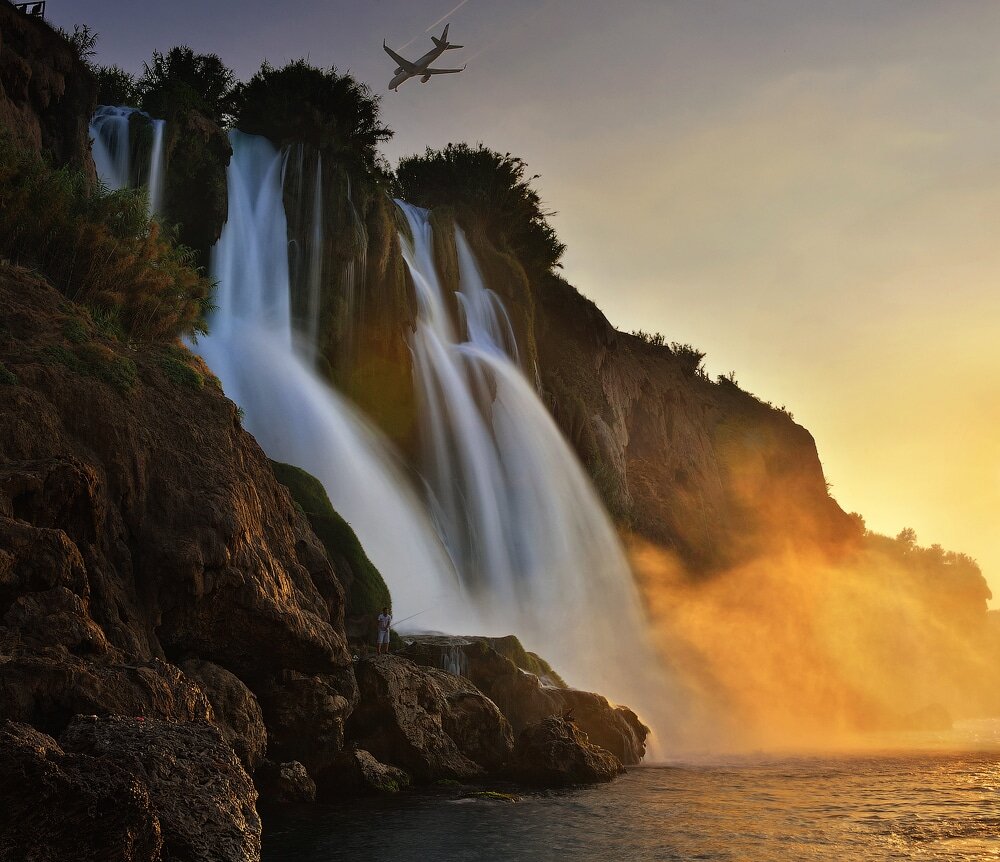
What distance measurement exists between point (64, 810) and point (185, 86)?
26174 mm

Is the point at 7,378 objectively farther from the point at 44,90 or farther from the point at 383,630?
the point at 44,90

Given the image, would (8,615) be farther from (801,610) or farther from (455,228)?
(801,610)

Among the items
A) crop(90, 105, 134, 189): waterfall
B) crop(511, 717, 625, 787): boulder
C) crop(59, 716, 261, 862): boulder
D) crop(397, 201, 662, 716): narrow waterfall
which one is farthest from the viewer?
crop(397, 201, 662, 716): narrow waterfall

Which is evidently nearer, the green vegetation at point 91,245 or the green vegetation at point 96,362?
the green vegetation at point 96,362

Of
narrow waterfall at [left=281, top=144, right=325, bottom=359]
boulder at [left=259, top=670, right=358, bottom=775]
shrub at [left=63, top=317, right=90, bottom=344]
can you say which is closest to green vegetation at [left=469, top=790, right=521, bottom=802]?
boulder at [left=259, top=670, right=358, bottom=775]

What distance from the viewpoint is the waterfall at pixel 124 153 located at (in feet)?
86.2

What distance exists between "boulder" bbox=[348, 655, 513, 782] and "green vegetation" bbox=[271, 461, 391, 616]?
2.23 m

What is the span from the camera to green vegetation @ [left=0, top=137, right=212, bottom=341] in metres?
16.7

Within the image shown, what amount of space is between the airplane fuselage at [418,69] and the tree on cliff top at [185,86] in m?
6.10

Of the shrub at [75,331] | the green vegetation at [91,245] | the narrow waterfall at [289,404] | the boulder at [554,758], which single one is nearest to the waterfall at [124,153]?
the narrow waterfall at [289,404]

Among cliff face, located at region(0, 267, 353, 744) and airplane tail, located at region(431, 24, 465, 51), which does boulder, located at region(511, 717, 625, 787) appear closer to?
cliff face, located at region(0, 267, 353, 744)

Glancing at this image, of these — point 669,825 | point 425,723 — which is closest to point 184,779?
point 669,825

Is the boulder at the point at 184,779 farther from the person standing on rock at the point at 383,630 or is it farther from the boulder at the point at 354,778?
the person standing on rock at the point at 383,630

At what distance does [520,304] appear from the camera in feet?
140
